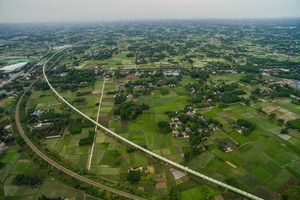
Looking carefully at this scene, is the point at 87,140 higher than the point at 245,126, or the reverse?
the point at 245,126

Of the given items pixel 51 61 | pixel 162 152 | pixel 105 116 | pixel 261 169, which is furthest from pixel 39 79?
pixel 261 169

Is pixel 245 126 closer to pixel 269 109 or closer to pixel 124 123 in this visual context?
pixel 269 109

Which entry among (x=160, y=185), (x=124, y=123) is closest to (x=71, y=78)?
(x=124, y=123)

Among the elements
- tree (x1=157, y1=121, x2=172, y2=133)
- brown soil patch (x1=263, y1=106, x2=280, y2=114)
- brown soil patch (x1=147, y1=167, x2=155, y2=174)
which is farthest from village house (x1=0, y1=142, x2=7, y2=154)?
brown soil patch (x1=263, y1=106, x2=280, y2=114)

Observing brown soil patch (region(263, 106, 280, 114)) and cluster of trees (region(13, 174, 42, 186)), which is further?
brown soil patch (region(263, 106, 280, 114))

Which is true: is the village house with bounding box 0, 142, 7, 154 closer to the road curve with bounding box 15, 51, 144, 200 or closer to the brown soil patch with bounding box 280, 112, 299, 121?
the road curve with bounding box 15, 51, 144, 200
